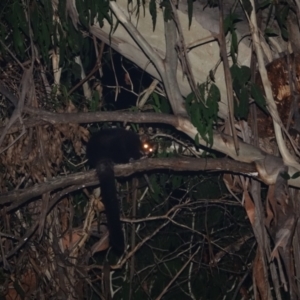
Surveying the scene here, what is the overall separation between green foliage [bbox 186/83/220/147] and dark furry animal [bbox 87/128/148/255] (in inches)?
Result: 38.5

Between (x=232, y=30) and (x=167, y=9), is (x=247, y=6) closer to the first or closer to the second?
(x=232, y=30)

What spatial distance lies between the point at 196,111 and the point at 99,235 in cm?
238

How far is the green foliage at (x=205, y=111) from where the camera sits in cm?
398

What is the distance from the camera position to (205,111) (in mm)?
4000

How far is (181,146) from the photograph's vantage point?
577 cm

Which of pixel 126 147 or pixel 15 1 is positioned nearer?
pixel 15 1

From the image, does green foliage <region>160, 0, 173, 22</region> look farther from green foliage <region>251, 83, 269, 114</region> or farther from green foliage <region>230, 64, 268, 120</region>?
green foliage <region>251, 83, 269, 114</region>

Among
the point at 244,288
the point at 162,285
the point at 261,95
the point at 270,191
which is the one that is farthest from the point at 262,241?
the point at 162,285

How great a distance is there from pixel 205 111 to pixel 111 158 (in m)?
→ 1.78

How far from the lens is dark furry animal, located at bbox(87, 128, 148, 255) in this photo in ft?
16.8

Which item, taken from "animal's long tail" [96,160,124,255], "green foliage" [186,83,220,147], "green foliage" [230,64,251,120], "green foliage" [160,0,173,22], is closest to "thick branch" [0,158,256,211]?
"green foliage" [186,83,220,147]

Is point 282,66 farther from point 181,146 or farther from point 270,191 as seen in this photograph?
point 181,146

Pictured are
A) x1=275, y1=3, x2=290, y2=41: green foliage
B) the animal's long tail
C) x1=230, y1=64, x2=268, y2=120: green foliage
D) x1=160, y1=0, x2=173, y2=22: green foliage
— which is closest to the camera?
x1=160, y1=0, x2=173, y2=22: green foliage

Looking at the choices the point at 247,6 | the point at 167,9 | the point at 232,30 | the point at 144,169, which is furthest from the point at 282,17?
the point at 144,169
